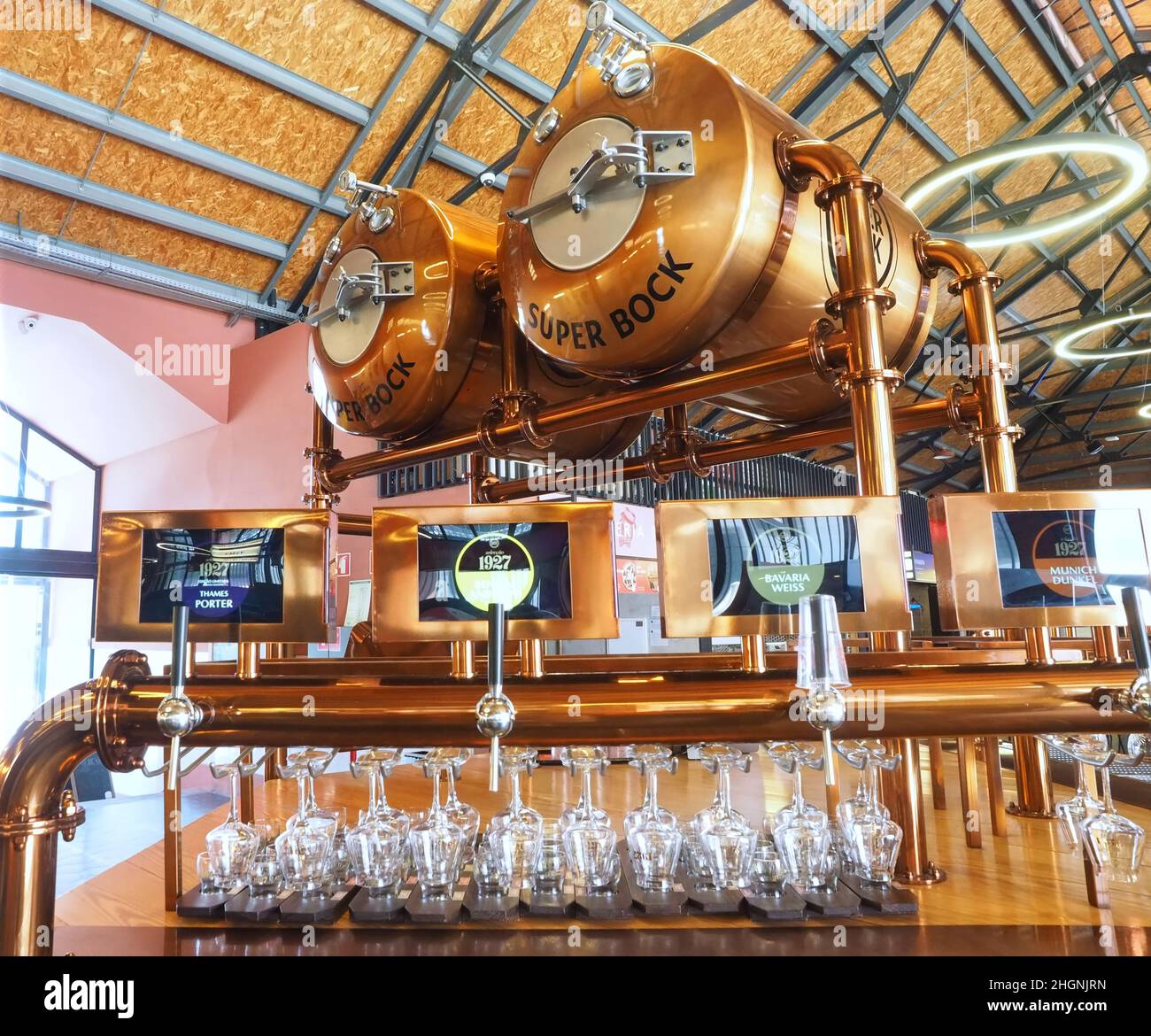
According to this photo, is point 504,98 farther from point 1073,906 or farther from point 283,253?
point 1073,906

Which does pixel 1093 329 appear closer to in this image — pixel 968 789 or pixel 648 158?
pixel 968 789

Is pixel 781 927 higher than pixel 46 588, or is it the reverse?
pixel 46 588

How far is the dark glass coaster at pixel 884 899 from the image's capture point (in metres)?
1.54

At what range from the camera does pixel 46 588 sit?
11.7 metres

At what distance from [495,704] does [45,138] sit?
7.74 meters

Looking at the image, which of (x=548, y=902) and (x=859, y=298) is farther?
(x=548, y=902)

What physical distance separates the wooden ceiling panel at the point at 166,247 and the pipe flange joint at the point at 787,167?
7550 millimetres

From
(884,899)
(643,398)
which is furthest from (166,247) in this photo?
(884,899)

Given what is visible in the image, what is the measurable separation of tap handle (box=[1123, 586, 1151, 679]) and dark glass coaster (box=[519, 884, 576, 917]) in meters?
1.16

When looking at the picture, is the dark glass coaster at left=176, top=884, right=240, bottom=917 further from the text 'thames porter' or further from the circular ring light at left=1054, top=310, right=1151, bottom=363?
the circular ring light at left=1054, top=310, right=1151, bottom=363

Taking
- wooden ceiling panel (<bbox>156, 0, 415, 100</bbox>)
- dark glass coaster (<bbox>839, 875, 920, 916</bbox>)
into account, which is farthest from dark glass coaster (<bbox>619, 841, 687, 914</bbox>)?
wooden ceiling panel (<bbox>156, 0, 415, 100</bbox>)

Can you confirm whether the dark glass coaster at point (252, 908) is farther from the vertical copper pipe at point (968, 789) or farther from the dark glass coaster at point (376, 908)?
the vertical copper pipe at point (968, 789)

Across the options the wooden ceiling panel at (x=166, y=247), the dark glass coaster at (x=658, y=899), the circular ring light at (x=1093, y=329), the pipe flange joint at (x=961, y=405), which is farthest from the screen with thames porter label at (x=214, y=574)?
the circular ring light at (x=1093, y=329)
